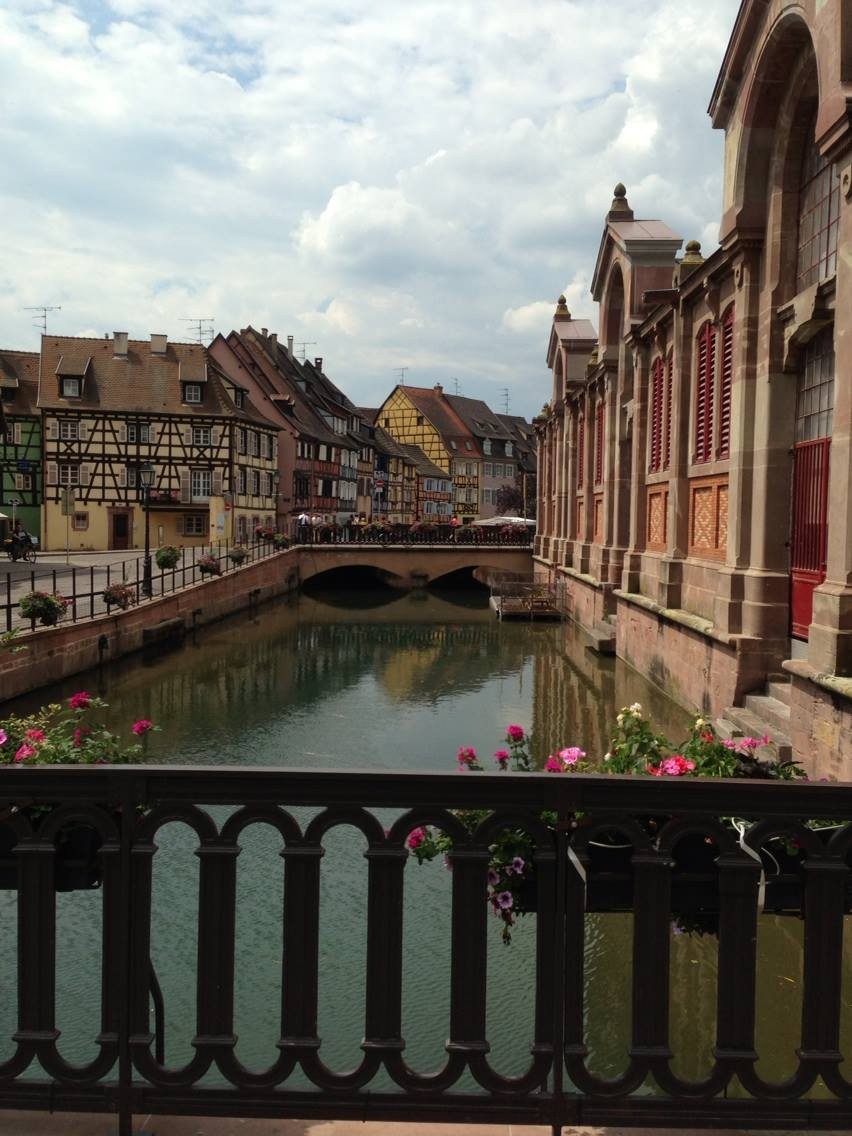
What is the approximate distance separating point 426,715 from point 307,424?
45488 mm

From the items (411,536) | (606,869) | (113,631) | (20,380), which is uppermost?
(20,380)

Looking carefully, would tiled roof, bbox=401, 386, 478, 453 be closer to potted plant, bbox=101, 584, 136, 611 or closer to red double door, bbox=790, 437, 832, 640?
potted plant, bbox=101, 584, 136, 611

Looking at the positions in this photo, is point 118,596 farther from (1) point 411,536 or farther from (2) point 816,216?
(1) point 411,536

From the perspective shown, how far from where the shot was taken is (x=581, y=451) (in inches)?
1368

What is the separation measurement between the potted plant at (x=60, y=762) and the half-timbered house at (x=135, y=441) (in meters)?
44.7

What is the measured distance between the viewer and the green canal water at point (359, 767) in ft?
20.4

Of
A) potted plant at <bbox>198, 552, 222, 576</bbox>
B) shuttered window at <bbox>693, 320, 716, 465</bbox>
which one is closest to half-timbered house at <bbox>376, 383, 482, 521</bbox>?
potted plant at <bbox>198, 552, 222, 576</bbox>

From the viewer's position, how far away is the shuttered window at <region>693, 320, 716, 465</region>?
55.1ft

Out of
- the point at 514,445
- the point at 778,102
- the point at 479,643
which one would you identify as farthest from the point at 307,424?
the point at 778,102

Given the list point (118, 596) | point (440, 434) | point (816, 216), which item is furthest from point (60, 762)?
point (440, 434)

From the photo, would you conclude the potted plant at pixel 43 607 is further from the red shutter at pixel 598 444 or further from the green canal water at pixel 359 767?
the red shutter at pixel 598 444

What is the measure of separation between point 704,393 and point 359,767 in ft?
43.4

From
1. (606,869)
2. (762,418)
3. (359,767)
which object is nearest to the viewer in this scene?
(606,869)

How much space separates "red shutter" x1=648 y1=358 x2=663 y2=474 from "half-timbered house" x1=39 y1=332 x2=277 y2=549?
30.6 m
